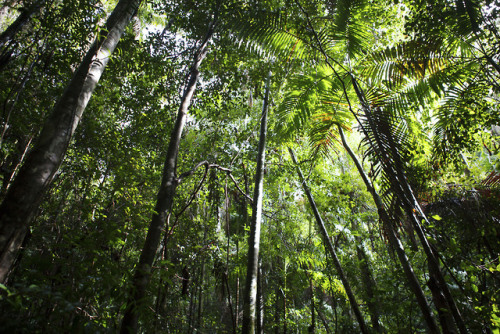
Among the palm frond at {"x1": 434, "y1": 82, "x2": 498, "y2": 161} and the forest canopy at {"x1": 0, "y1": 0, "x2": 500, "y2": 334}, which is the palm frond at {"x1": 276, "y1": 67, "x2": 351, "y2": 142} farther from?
the palm frond at {"x1": 434, "y1": 82, "x2": 498, "y2": 161}

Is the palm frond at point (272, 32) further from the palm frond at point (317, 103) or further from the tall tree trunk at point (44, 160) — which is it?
the tall tree trunk at point (44, 160)

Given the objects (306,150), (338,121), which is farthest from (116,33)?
(306,150)

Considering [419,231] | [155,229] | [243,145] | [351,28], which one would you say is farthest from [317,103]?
[155,229]

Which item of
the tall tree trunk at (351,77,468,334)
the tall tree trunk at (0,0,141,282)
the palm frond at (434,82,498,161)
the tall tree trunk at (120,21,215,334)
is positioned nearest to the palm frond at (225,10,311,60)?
the tall tree trunk at (120,21,215,334)

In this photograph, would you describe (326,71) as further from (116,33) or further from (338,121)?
(116,33)

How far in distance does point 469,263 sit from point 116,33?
4.60 metres

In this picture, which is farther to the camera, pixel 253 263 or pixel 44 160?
pixel 253 263

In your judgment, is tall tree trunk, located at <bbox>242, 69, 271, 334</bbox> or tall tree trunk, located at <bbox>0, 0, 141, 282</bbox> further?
tall tree trunk, located at <bbox>242, 69, 271, 334</bbox>

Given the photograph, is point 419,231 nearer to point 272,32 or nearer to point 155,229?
point 155,229

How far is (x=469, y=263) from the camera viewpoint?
96.3 inches

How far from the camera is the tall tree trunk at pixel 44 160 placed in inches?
63.4

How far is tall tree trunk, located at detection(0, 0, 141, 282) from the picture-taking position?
1609mm

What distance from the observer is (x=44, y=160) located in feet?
6.18

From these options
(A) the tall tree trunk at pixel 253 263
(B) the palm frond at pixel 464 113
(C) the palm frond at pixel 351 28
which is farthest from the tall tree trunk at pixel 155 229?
(B) the palm frond at pixel 464 113
